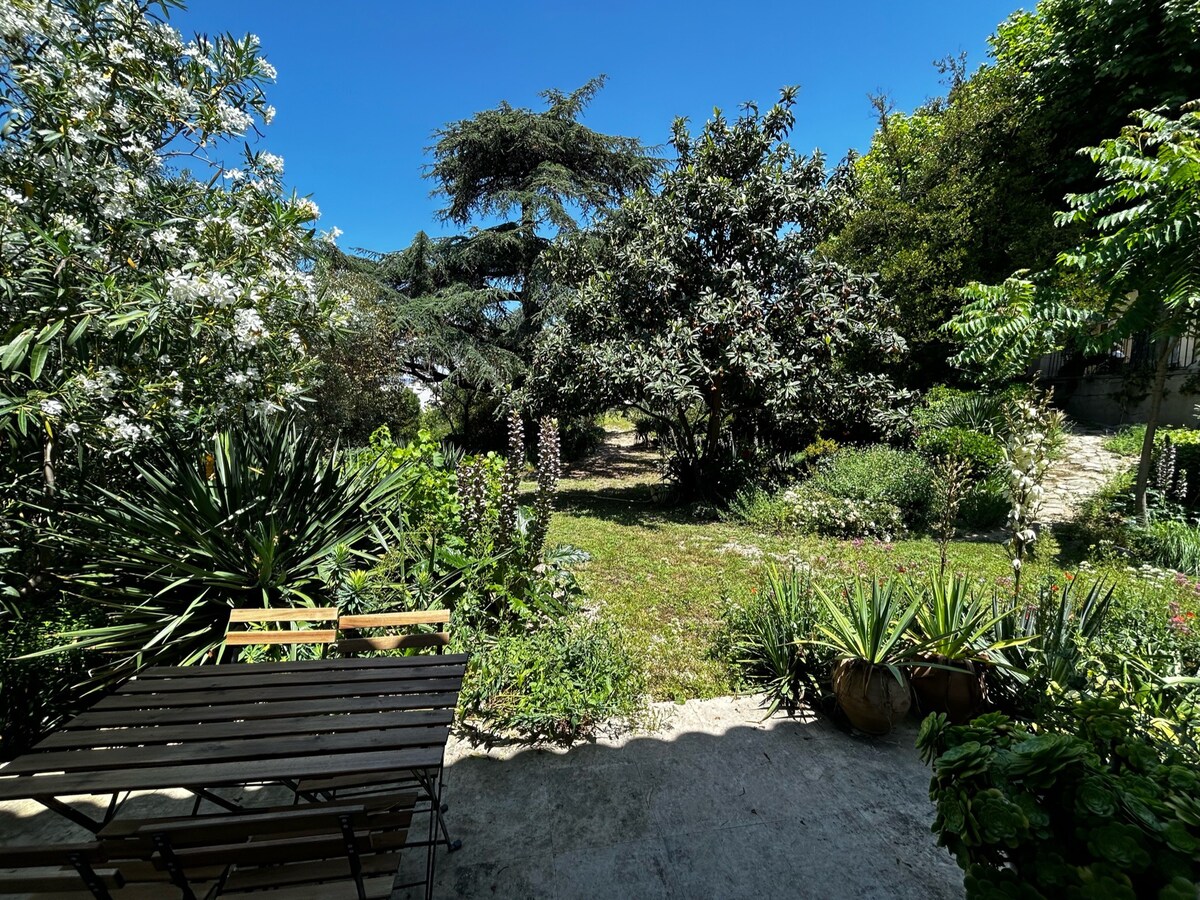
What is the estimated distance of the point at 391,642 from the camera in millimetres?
2729

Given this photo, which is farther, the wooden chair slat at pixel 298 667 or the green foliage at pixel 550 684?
the green foliage at pixel 550 684

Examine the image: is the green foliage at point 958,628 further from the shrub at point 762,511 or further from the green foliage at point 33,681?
the green foliage at point 33,681

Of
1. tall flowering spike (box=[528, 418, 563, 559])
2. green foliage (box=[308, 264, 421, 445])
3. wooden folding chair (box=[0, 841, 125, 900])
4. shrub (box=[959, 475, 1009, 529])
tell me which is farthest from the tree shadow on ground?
wooden folding chair (box=[0, 841, 125, 900])

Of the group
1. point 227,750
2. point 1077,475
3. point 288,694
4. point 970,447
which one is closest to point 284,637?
point 288,694

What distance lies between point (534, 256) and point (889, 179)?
10144 mm

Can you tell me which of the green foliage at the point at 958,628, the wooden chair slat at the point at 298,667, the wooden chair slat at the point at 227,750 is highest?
the wooden chair slat at the point at 227,750

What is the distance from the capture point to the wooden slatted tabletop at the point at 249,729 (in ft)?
4.99

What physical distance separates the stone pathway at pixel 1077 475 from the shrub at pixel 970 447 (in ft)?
2.36

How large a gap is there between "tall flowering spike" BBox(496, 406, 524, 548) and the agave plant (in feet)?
4.21

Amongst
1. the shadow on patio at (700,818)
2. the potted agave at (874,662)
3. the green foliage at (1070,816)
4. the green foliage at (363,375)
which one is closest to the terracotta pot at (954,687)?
the potted agave at (874,662)

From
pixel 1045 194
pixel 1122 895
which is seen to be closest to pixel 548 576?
pixel 1122 895

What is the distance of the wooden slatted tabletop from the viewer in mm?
1522

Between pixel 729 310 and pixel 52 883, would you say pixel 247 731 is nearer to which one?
pixel 52 883

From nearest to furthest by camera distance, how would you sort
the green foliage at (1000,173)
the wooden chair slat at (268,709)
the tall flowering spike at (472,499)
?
the wooden chair slat at (268,709) → the tall flowering spike at (472,499) → the green foliage at (1000,173)
